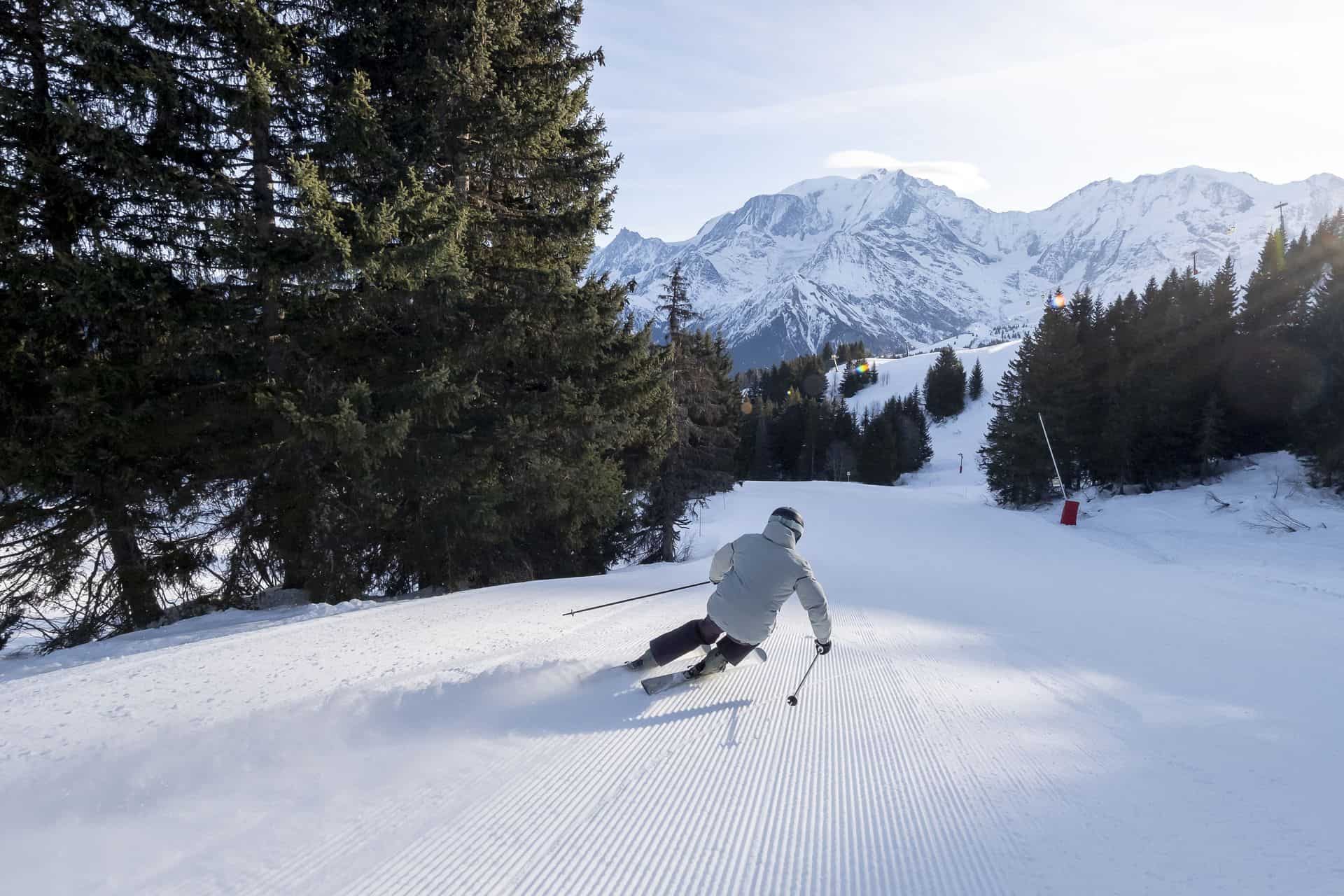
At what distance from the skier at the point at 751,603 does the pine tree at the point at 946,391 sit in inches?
3944

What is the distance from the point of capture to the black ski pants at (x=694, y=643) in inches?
211

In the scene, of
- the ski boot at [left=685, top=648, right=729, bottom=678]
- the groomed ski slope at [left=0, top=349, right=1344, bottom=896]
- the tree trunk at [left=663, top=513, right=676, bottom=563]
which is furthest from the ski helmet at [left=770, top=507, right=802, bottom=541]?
the tree trunk at [left=663, top=513, right=676, bottom=563]

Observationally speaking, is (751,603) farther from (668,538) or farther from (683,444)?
(683,444)

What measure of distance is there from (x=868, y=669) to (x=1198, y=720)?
2.67 m

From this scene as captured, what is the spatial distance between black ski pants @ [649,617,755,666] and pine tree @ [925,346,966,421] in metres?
100

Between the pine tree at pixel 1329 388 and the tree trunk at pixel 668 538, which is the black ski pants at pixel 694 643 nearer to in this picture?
the tree trunk at pixel 668 538

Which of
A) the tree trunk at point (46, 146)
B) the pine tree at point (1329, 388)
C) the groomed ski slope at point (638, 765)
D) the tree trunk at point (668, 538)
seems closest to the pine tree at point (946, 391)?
the pine tree at point (1329, 388)

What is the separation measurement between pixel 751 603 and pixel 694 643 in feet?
2.19

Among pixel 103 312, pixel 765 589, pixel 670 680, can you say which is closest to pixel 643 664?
pixel 670 680

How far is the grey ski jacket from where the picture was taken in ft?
16.9

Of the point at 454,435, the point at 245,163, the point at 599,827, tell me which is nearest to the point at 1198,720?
the point at 599,827

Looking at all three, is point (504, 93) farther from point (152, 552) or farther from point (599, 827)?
point (599, 827)

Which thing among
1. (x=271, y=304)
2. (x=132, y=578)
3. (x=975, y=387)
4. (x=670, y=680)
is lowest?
(x=670, y=680)

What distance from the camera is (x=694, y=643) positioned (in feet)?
17.9
